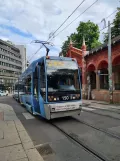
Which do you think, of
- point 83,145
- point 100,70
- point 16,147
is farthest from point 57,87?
point 100,70

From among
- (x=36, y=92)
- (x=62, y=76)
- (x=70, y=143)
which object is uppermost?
(x=62, y=76)

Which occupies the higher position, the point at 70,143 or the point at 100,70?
the point at 100,70

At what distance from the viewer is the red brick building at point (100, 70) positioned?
72.2 feet

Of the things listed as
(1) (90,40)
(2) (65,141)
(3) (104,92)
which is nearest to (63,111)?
(2) (65,141)

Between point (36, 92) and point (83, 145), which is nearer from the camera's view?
→ point (83, 145)

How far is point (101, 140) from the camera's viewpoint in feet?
22.4

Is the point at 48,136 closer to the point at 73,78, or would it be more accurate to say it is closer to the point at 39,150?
the point at 39,150

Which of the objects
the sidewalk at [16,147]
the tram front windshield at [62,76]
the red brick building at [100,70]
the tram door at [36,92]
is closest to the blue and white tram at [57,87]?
the tram front windshield at [62,76]

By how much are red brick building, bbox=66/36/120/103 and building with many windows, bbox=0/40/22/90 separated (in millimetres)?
61675

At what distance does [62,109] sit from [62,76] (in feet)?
5.43

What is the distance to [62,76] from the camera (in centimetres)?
1026

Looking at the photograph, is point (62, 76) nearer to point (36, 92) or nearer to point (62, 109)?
point (62, 109)

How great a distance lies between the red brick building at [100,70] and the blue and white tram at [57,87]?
1197 cm

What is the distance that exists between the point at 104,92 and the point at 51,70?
49.1ft
